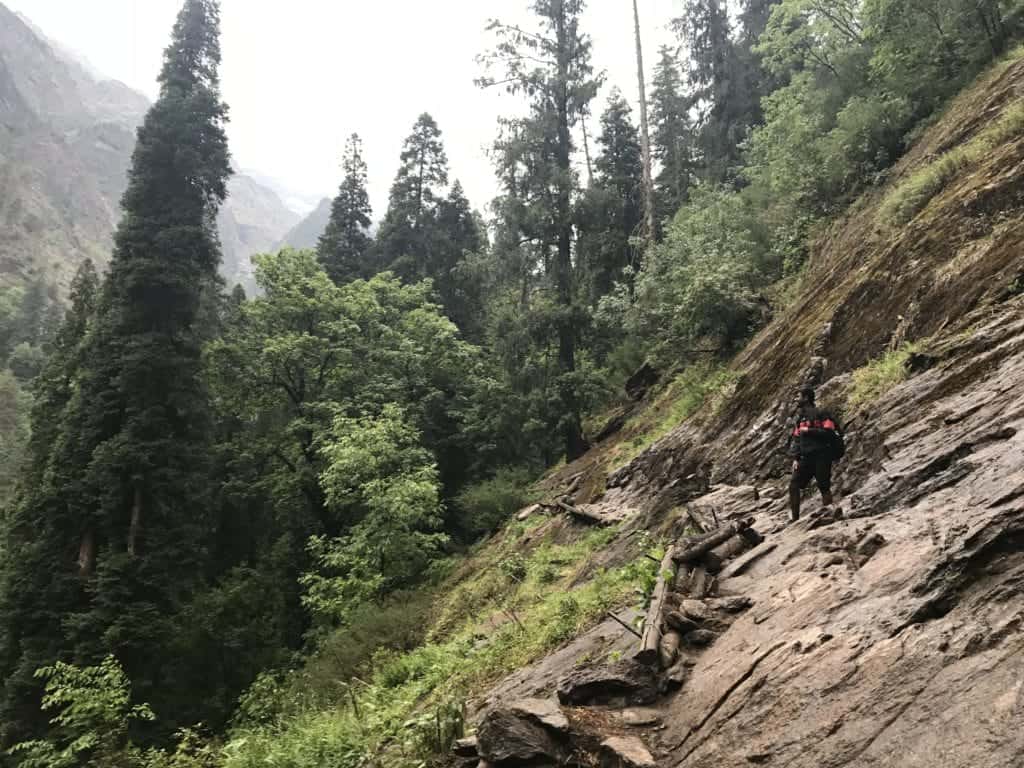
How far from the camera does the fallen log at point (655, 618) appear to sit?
5273mm

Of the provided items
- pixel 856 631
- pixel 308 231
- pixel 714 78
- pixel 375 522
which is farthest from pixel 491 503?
pixel 308 231

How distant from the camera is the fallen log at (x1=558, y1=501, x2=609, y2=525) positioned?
12.7 m

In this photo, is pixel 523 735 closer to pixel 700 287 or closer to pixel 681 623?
pixel 681 623

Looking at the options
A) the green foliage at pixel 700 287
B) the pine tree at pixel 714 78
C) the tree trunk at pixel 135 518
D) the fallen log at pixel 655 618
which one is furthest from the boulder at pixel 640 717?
the pine tree at pixel 714 78

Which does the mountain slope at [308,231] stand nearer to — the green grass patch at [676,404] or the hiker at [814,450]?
the green grass patch at [676,404]

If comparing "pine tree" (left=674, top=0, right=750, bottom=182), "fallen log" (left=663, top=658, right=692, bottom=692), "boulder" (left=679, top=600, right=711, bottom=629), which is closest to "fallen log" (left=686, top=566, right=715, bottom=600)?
"boulder" (left=679, top=600, right=711, bottom=629)

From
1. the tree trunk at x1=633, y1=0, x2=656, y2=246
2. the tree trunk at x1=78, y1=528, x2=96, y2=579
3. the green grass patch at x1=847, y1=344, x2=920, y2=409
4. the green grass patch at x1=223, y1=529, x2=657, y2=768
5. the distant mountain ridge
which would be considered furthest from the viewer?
the distant mountain ridge

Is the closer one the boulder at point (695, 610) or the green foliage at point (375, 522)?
the boulder at point (695, 610)

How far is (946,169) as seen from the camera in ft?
34.5

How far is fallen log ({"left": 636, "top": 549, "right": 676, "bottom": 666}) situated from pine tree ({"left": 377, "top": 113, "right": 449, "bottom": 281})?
29508 mm

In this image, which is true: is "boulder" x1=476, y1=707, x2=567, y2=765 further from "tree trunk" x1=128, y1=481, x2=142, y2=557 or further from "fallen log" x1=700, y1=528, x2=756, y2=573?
"tree trunk" x1=128, y1=481, x2=142, y2=557

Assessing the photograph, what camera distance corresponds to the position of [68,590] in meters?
18.9

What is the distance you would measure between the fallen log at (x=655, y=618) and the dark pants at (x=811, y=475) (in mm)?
A: 1662

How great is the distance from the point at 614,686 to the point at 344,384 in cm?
2081
